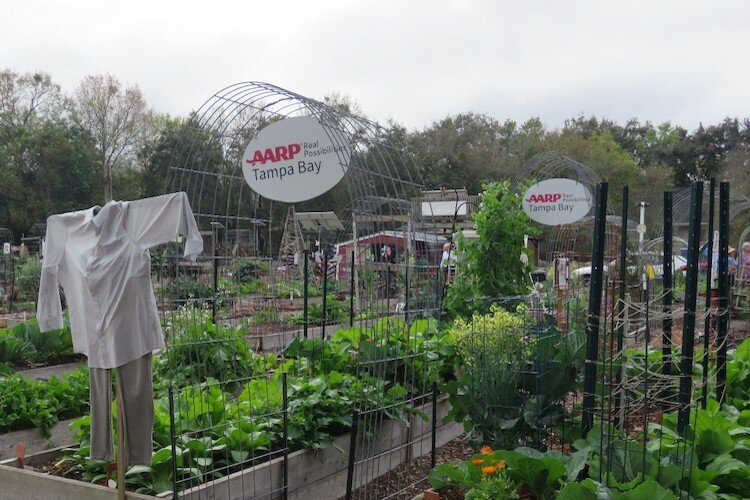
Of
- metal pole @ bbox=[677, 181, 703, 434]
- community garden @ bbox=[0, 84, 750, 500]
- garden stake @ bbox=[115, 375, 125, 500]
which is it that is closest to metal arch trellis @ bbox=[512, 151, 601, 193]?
community garden @ bbox=[0, 84, 750, 500]

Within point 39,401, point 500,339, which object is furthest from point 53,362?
point 500,339

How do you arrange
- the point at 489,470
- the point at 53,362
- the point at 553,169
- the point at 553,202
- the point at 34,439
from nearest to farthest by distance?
the point at 489,470 < the point at 34,439 < the point at 53,362 < the point at 553,202 < the point at 553,169

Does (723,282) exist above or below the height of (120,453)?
above

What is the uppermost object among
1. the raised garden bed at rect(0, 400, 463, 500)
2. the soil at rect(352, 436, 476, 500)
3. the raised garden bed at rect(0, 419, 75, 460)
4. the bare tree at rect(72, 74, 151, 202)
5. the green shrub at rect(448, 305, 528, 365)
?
the bare tree at rect(72, 74, 151, 202)

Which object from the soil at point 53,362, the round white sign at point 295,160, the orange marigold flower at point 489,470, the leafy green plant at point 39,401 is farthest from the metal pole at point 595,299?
the soil at point 53,362

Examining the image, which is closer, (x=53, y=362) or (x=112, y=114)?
(x=53, y=362)

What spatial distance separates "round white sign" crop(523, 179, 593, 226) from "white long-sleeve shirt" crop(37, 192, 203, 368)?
719 centimetres

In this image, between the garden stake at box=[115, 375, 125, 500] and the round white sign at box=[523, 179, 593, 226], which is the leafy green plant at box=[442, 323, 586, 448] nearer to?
the garden stake at box=[115, 375, 125, 500]

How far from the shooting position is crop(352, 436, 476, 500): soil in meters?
4.89

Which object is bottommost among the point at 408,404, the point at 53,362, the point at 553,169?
the point at 53,362

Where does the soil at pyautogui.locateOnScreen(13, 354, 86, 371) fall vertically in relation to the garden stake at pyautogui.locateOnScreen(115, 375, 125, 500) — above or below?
below

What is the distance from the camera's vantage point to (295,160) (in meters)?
4.36

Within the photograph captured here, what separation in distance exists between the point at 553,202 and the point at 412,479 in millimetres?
5934

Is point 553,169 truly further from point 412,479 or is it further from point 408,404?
point 412,479
